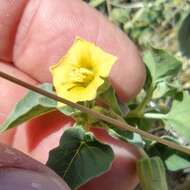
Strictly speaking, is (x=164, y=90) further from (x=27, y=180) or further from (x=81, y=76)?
(x=27, y=180)

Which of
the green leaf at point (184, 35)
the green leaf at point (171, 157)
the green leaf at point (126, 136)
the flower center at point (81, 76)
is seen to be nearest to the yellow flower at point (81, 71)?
the flower center at point (81, 76)

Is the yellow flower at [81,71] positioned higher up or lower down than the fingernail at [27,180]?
higher up

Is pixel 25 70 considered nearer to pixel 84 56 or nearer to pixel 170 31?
pixel 84 56

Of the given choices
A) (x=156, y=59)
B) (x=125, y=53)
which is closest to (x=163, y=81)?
(x=156, y=59)

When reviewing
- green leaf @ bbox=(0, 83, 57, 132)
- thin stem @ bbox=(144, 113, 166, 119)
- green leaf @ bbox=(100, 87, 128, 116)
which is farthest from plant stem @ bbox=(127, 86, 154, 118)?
green leaf @ bbox=(0, 83, 57, 132)

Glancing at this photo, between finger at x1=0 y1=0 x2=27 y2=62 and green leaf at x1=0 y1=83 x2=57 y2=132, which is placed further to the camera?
finger at x1=0 y1=0 x2=27 y2=62

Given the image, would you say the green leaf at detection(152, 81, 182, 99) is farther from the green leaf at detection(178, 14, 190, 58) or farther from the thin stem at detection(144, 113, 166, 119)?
the green leaf at detection(178, 14, 190, 58)

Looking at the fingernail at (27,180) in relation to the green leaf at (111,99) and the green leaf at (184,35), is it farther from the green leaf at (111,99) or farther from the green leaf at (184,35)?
the green leaf at (184,35)
